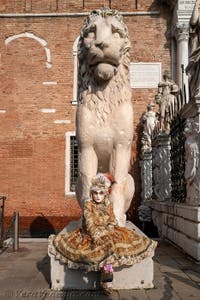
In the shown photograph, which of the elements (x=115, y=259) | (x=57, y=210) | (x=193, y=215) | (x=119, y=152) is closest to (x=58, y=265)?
(x=115, y=259)

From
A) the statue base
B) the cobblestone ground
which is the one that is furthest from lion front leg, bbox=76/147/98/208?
the cobblestone ground

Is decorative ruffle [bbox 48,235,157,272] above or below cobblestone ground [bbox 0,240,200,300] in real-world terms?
above

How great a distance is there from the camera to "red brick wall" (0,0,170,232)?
12836mm

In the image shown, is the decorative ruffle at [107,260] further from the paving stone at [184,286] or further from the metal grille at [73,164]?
the metal grille at [73,164]

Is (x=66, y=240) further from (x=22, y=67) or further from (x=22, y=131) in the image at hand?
(x=22, y=67)

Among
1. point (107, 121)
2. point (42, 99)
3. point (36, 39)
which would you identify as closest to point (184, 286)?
point (107, 121)

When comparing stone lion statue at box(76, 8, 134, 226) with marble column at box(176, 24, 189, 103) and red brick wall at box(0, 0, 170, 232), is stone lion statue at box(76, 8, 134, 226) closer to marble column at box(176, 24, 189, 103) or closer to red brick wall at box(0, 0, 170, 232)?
red brick wall at box(0, 0, 170, 232)

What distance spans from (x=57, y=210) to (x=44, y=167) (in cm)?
158

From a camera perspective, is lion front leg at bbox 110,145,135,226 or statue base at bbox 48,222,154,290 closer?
statue base at bbox 48,222,154,290

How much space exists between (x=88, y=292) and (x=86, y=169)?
1.24m

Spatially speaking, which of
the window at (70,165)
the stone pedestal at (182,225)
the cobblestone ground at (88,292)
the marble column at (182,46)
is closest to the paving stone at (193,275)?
the cobblestone ground at (88,292)

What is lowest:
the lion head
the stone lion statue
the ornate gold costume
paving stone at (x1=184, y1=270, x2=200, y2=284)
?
paving stone at (x1=184, y1=270, x2=200, y2=284)

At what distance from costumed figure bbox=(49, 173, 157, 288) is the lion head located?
3.67ft

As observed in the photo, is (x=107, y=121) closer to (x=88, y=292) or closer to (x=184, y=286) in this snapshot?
(x=88, y=292)
